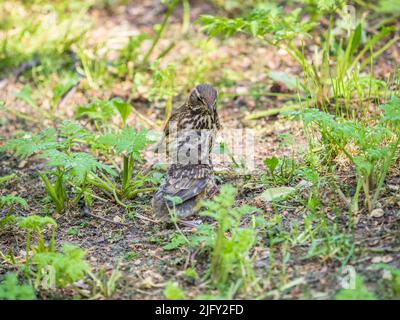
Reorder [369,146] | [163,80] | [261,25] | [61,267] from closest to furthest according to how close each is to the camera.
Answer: [61,267], [369,146], [261,25], [163,80]

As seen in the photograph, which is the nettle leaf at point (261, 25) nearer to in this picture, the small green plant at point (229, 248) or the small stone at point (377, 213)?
the small stone at point (377, 213)

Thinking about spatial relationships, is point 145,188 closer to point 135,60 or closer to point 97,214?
point 97,214

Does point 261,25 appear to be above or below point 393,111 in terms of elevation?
above

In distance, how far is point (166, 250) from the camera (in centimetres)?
488

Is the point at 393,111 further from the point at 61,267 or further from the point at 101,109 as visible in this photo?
the point at 101,109

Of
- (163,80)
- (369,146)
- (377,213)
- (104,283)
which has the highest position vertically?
(163,80)

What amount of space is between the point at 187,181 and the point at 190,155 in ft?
1.16

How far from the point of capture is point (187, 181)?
5355 mm

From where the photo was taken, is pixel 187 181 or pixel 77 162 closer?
pixel 77 162

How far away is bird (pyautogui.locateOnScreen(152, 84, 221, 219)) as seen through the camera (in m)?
5.24

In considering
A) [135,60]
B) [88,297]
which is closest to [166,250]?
[88,297]

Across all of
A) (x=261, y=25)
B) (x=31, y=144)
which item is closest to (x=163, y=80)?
(x=261, y=25)

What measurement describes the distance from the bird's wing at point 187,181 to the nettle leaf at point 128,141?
1.15 feet

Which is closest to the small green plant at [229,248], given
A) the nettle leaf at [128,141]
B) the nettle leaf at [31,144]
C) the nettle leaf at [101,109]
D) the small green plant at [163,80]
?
the nettle leaf at [128,141]
